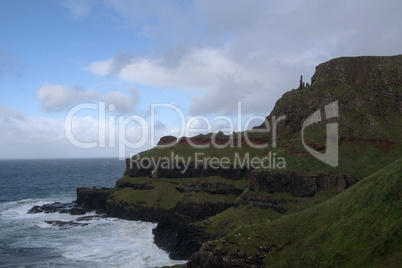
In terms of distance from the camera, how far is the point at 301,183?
50.4 metres

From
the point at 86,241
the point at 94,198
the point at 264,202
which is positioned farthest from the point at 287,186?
the point at 94,198

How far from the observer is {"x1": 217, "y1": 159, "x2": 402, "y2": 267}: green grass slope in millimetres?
24141

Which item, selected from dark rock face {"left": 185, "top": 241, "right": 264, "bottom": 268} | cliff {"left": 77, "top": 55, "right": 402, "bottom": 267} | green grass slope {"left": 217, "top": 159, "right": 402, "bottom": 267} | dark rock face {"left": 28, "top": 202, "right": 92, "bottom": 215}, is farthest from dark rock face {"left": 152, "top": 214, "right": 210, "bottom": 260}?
dark rock face {"left": 28, "top": 202, "right": 92, "bottom": 215}

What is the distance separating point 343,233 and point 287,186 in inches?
958

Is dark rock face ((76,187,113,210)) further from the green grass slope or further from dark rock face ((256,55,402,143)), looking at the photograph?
the green grass slope

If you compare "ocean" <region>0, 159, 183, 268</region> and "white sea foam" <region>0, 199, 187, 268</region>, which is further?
"white sea foam" <region>0, 199, 187, 268</region>

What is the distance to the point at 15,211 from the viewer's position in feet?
264

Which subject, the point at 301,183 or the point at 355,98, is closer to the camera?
the point at 301,183

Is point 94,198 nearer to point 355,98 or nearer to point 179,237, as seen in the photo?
point 179,237

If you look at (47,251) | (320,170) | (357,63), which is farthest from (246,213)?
(357,63)

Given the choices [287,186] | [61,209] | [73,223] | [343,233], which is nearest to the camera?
[343,233]

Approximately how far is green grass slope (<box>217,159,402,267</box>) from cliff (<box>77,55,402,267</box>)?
0.35ft

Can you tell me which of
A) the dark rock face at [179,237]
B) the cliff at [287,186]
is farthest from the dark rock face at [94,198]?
the dark rock face at [179,237]

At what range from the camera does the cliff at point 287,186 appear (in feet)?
97.9
